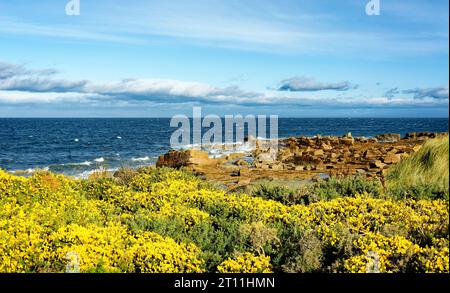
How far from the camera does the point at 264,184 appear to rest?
513 inches

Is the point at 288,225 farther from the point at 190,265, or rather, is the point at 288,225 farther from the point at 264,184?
the point at 264,184

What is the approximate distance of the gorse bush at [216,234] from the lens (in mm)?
6965

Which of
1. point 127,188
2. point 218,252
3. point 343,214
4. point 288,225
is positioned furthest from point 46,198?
point 343,214

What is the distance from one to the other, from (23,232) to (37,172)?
16.0 ft

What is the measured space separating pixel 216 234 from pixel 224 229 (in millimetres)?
451

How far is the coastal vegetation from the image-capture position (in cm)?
699

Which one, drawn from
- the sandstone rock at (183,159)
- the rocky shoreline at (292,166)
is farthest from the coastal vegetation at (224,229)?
the sandstone rock at (183,159)

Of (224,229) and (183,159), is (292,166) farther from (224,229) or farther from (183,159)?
(224,229)

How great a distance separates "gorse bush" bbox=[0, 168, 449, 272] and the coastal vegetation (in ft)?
0.07

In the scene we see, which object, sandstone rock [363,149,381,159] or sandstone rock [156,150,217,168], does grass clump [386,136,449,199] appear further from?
sandstone rock [156,150,217,168]

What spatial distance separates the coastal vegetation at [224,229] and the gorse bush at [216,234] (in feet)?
0.07

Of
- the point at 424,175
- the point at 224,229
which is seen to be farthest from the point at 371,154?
the point at 224,229

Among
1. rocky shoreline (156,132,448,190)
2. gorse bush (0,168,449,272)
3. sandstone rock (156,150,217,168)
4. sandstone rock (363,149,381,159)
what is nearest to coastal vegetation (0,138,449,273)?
gorse bush (0,168,449,272)
